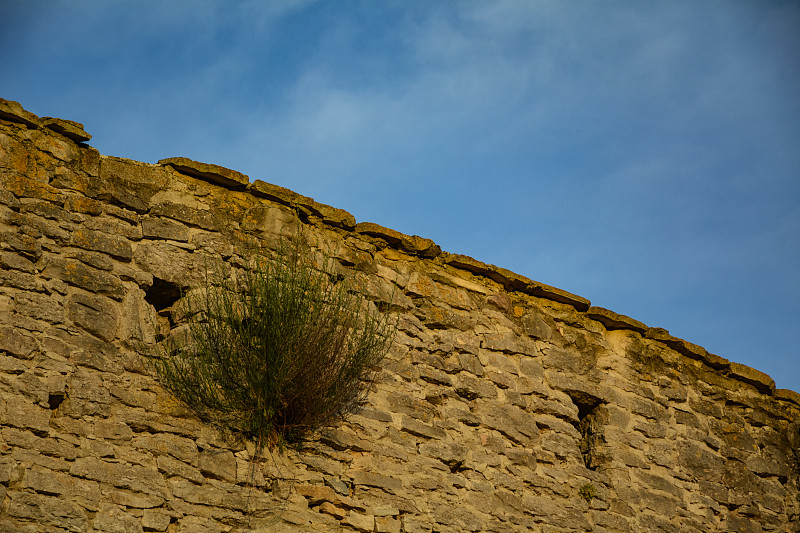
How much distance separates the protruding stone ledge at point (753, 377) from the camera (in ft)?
25.7

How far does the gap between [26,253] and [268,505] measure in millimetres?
1996

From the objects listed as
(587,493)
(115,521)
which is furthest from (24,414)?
(587,493)

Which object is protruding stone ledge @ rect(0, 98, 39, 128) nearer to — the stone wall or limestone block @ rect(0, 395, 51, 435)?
the stone wall

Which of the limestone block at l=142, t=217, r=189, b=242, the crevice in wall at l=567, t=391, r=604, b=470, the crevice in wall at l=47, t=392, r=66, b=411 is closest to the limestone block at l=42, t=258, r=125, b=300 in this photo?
the limestone block at l=142, t=217, r=189, b=242

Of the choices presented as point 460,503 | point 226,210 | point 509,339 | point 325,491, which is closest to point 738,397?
point 509,339

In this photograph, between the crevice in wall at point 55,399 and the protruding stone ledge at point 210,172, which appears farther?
the protruding stone ledge at point 210,172

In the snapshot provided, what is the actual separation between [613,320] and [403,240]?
199cm

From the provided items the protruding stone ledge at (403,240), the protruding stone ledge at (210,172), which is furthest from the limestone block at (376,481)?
the protruding stone ledge at (210,172)

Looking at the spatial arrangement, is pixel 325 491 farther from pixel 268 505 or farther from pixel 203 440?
pixel 203 440

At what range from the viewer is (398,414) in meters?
5.93

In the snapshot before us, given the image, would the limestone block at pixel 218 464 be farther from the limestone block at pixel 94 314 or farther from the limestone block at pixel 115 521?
the limestone block at pixel 94 314

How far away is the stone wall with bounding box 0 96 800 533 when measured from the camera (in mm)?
4816

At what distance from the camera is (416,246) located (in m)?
6.62

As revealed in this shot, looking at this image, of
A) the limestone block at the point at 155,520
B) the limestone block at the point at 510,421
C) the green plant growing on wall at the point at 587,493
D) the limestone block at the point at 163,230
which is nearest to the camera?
the limestone block at the point at 155,520
